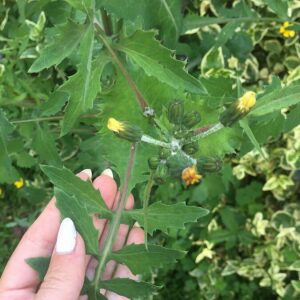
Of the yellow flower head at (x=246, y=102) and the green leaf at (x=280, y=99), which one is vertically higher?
the yellow flower head at (x=246, y=102)

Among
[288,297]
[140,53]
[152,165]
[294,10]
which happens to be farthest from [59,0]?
[288,297]

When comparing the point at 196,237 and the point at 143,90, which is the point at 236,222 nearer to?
the point at 196,237

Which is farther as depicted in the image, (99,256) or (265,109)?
(99,256)

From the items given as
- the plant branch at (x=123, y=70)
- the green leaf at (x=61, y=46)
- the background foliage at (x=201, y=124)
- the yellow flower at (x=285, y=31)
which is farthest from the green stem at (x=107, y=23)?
the yellow flower at (x=285, y=31)

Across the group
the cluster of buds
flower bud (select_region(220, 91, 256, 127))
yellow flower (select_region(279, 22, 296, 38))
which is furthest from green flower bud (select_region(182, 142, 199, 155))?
yellow flower (select_region(279, 22, 296, 38))

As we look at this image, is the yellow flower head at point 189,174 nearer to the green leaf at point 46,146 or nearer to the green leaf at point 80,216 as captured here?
the green leaf at point 80,216
